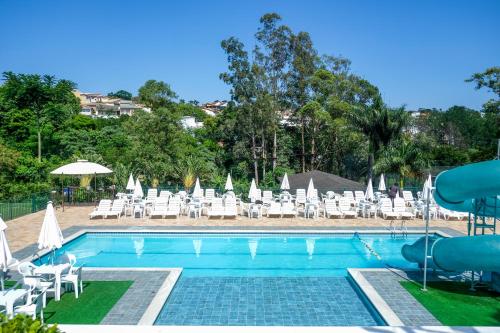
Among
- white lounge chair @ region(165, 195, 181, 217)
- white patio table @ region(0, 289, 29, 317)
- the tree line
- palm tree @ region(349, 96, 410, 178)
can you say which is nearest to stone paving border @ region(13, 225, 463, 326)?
white patio table @ region(0, 289, 29, 317)

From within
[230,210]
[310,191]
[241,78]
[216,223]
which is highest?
[241,78]

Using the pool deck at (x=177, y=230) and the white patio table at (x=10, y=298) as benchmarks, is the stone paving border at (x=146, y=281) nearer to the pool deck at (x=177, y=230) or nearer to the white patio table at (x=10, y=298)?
the pool deck at (x=177, y=230)

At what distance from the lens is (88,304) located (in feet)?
27.4

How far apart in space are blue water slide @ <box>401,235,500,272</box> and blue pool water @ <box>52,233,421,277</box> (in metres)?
2.60

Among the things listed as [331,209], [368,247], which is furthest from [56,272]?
[331,209]

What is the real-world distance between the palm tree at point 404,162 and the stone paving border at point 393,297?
14.7m

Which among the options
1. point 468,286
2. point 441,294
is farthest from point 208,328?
point 468,286

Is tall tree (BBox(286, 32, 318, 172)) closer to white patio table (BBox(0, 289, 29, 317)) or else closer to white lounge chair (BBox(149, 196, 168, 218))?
white lounge chair (BBox(149, 196, 168, 218))

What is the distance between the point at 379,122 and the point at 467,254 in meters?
20.1

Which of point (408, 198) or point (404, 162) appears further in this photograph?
point (404, 162)

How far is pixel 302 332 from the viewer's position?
6.92 meters

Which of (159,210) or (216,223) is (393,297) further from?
(159,210)

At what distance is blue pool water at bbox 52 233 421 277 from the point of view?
12.0 m

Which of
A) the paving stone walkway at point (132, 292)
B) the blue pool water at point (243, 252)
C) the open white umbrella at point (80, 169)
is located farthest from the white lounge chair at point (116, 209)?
the paving stone walkway at point (132, 292)
